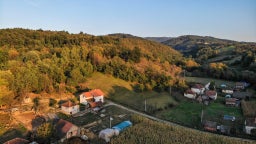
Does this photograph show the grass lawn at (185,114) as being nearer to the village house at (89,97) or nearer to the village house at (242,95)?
the village house at (89,97)

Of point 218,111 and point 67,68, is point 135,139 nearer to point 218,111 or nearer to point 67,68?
point 218,111

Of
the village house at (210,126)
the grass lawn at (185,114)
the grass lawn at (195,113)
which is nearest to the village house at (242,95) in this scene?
the grass lawn at (195,113)

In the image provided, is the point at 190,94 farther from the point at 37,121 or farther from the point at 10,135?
the point at 10,135

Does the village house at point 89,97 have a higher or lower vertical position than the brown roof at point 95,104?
higher

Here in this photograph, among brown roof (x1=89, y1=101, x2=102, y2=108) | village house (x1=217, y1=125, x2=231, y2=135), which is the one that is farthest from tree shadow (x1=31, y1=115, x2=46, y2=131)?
village house (x1=217, y1=125, x2=231, y2=135)

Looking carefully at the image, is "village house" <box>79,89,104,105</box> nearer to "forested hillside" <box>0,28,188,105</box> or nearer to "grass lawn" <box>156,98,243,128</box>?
"forested hillside" <box>0,28,188,105</box>

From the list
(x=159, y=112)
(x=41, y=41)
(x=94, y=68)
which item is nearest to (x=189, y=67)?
(x=94, y=68)
